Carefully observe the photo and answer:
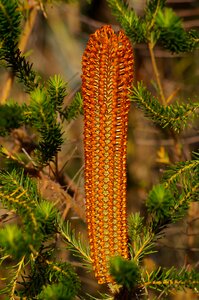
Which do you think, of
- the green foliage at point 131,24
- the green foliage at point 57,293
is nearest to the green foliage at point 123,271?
the green foliage at point 57,293

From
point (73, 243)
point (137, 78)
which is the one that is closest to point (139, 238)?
point (73, 243)

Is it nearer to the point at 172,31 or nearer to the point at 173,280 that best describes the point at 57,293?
the point at 173,280

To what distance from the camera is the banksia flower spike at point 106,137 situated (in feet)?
3.59

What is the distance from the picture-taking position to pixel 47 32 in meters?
3.43

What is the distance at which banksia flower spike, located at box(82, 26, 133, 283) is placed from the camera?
43.1 inches

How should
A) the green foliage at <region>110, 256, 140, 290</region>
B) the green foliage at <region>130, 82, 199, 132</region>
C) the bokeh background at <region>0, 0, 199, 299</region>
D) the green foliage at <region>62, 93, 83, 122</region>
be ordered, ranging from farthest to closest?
the bokeh background at <region>0, 0, 199, 299</region> → the green foliage at <region>62, 93, 83, 122</region> → the green foliage at <region>130, 82, 199, 132</region> → the green foliage at <region>110, 256, 140, 290</region>

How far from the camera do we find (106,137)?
112 centimetres

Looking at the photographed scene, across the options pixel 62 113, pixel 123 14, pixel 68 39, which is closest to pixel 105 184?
pixel 62 113

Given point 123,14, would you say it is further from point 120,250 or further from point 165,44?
point 120,250

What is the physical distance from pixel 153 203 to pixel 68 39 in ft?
8.25

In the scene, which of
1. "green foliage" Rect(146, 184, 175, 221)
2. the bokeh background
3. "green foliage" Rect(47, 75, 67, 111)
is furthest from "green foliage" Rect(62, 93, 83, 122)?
the bokeh background

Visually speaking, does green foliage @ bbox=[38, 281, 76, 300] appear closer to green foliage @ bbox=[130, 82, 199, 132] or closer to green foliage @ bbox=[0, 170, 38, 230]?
green foliage @ bbox=[0, 170, 38, 230]

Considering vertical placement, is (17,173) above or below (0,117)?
below

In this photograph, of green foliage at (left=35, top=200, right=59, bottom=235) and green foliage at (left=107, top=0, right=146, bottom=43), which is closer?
green foliage at (left=35, top=200, right=59, bottom=235)
